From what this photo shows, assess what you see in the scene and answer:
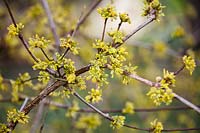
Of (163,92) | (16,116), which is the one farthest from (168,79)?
(16,116)

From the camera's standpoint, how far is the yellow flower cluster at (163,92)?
77cm

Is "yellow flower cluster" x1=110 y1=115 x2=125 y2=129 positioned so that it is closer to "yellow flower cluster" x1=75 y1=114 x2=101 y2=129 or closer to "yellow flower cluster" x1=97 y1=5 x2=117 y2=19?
"yellow flower cluster" x1=97 y1=5 x2=117 y2=19

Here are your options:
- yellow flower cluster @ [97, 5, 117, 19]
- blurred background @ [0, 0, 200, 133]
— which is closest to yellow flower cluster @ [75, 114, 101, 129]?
blurred background @ [0, 0, 200, 133]

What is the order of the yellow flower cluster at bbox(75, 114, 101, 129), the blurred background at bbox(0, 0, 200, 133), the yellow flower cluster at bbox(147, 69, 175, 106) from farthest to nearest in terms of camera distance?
1. the blurred background at bbox(0, 0, 200, 133)
2. the yellow flower cluster at bbox(75, 114, 101, 129)
3. the yellow flower cluster at bbox(147, 69, 175, 106)

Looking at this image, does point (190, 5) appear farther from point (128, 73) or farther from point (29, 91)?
point (128, 73)

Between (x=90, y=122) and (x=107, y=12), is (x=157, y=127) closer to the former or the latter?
(x=107, y=12)

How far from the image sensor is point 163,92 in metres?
0.78

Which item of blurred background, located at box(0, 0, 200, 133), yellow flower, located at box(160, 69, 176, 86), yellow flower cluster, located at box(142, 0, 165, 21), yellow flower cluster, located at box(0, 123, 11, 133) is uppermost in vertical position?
blurred background, located at box(0, 0, 200, 133)

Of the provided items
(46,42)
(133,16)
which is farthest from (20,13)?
(46,42)

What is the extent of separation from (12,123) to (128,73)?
0.27 meters

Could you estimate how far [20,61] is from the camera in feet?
7.74

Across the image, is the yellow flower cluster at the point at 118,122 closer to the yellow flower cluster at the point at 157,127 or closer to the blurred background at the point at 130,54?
the yellow flower cluster at the point at 157,127

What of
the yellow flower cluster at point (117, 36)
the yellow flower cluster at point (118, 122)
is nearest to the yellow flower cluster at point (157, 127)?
the yellow flower cluster at point (118, 122)

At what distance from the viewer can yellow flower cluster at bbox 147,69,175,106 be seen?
771mm
